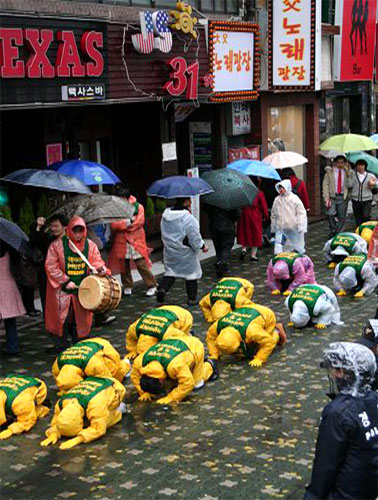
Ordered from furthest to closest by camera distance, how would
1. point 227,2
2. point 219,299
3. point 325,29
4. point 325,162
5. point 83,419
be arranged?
point 325,162, point 325,29, point 227,2, point 219,299, point 83,419

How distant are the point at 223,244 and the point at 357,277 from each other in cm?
249

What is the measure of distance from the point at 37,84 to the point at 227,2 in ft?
24.2

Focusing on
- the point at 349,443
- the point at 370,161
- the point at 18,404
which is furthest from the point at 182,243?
the point at 349,443

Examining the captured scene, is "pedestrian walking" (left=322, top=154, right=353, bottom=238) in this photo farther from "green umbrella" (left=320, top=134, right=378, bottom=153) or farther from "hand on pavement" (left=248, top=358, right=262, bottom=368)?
"hand on pavement" (left=248, top=358, right=262, bottom=368)

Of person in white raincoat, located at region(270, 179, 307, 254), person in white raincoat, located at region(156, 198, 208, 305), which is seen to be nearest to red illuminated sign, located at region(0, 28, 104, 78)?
person in white raincoat, located at region(156, 198, 208, 305)

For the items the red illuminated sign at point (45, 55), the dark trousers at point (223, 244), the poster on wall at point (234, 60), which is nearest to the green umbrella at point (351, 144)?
the poster on wall at point (234, 60)

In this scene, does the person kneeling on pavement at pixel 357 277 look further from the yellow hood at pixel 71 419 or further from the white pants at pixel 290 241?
the yellow hood at pixel 71 419

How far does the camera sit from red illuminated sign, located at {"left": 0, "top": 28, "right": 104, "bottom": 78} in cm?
1234

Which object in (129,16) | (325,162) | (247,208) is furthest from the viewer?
(325,162)

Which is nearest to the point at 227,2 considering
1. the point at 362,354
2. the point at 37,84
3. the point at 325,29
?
the point at 325,29

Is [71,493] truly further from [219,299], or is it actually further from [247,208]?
[247,208]

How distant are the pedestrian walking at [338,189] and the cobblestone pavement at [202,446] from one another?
7751 mm

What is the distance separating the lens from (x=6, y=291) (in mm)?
11125

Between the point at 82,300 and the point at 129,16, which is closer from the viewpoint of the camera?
the point at 82,300
